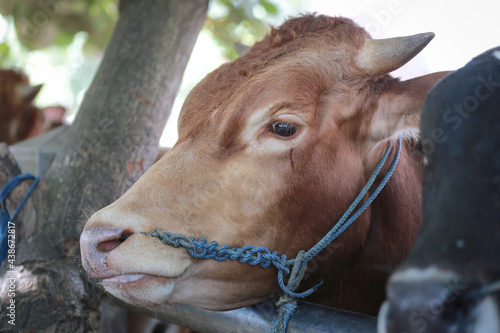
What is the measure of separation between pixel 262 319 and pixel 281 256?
0.25 metres

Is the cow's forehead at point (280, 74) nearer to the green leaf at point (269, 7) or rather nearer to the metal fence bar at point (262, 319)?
the metal fence bar at point (262, 319)

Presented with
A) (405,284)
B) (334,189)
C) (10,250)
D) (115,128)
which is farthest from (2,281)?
(405,284)

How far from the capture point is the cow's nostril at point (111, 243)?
5.41ft

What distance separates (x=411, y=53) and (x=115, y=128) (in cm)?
162

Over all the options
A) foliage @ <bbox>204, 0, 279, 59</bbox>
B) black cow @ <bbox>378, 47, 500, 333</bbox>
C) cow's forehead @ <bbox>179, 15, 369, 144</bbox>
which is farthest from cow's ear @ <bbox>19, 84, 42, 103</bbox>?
black cow @ <bbox>378, 47, 500, 333</bbox>

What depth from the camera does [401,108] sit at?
1.86m

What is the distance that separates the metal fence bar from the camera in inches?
56.5

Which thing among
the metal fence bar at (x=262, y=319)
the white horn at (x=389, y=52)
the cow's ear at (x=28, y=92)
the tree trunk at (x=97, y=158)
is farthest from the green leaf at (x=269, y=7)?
the metal fence bar at (x=262, y=319)

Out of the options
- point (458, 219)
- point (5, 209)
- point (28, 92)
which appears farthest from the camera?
point (28, 92)

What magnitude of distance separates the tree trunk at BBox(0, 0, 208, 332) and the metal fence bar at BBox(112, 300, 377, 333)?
379 millimetres

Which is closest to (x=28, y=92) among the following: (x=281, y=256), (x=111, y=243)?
(x=111, y=243)

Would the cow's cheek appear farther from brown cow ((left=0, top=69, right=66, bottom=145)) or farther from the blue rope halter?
brown cow ((left=0, top=69, right=66, bottom=145))

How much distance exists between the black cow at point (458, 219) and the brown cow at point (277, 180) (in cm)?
50

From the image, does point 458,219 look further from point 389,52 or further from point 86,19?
point 86,19
